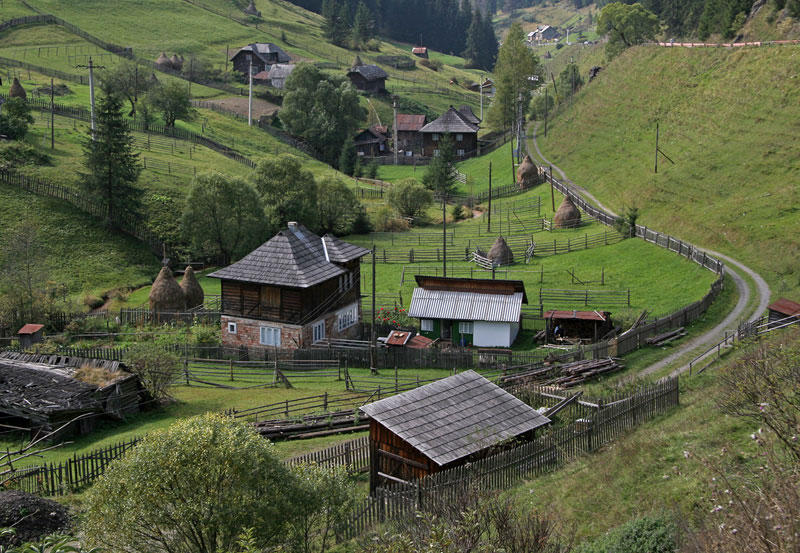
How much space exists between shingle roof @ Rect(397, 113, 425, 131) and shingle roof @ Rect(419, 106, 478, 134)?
3.12 metres

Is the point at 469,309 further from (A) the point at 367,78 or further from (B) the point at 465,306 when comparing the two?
(A) the point at 367,78

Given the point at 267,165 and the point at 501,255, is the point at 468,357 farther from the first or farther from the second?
the point at 267,165

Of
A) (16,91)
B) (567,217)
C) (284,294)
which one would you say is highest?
(16,91)

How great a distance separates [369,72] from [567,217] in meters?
68.6

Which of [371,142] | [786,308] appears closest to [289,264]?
[786,308]

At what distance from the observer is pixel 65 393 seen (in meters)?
29.7

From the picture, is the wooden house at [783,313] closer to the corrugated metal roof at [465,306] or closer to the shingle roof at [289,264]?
the corrugated metal roof at [465,306]

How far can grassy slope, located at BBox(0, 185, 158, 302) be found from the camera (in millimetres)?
52312

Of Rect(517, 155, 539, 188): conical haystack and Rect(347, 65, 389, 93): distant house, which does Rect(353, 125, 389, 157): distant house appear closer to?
Rect(347, 65, 389, 93): distant house

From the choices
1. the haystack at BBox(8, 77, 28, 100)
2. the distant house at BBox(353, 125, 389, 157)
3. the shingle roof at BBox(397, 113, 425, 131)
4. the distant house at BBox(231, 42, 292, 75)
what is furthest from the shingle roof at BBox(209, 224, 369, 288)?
the distant house at BBox(231, 42, 292, 75)

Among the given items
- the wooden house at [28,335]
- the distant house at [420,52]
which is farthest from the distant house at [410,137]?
the wooden house at [28,335]

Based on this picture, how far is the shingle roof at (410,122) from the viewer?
105m

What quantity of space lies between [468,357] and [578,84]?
84.0 meters

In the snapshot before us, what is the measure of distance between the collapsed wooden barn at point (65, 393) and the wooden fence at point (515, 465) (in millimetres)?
13601
